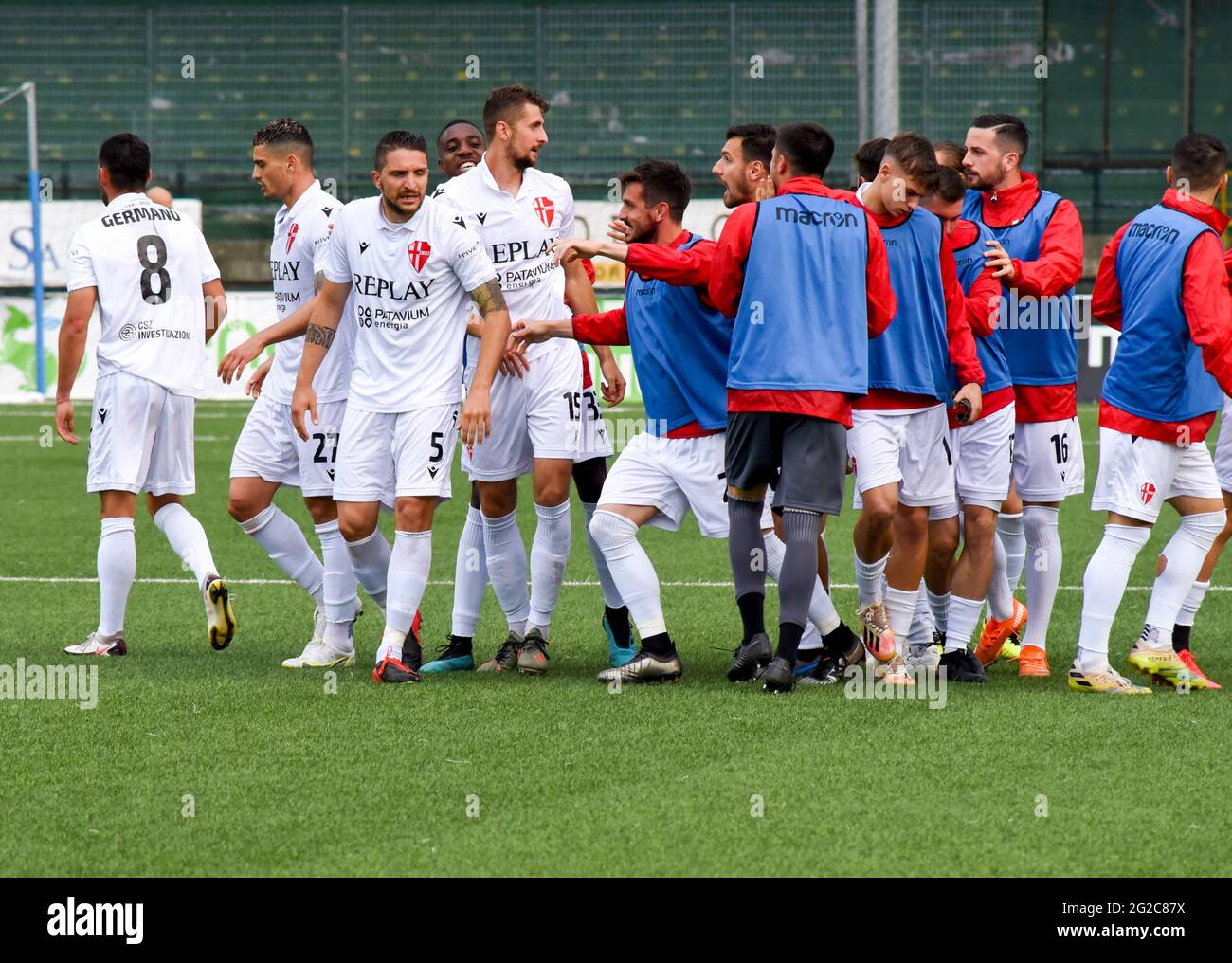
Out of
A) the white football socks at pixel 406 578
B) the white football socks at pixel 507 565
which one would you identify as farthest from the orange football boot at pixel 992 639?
the white football socks at pixel 406 578

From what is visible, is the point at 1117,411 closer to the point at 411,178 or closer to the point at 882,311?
the point at 882,311

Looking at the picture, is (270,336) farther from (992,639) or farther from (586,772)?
(992,639)

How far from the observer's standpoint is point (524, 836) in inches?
155

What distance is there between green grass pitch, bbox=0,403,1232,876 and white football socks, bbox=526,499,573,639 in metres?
0.23

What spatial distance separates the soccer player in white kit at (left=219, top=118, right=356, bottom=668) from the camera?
6.64 m

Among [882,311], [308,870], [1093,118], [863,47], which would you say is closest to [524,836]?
[308,870]

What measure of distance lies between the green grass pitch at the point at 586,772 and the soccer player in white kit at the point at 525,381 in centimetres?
32

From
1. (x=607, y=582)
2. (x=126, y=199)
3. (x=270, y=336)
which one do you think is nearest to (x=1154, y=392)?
(x=607, y=582)

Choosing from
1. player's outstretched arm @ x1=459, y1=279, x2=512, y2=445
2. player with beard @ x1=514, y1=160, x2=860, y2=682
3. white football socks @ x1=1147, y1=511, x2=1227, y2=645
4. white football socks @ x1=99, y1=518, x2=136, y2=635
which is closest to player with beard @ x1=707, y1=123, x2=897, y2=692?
player with beard @ x1=514, y1=160, x2=860, y2=682

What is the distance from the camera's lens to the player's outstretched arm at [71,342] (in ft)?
21.5

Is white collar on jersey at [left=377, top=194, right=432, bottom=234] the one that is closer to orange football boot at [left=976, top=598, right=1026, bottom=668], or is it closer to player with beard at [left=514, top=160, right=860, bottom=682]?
player with beard at [left=514, top=160, right=860, bottom=682]

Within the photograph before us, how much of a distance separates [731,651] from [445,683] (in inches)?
51.3

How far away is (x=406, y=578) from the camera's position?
5.93 metres

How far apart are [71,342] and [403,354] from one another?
1.48 meters
